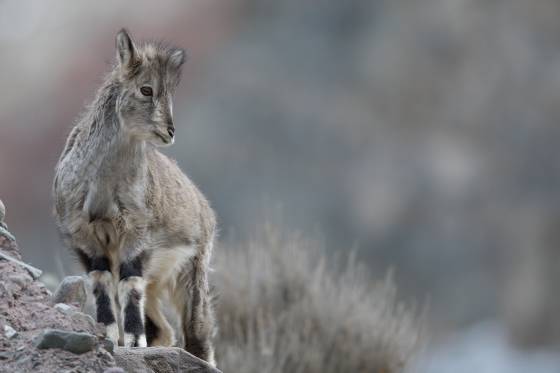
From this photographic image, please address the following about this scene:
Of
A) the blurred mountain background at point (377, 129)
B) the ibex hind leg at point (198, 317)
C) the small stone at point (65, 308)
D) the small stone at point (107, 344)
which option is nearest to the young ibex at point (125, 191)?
the ibex hind leg at point (198, 317)

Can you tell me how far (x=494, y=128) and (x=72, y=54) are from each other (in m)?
9.72

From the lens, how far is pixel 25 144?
85.9 ft

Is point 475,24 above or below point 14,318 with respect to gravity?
above

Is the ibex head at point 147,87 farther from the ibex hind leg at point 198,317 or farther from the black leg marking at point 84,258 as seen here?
the ibex hind leg at point 198,317

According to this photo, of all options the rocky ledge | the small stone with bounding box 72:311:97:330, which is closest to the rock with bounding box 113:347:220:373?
the rocky ledge

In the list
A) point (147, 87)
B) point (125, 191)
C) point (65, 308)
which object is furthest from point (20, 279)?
point (147, 87)

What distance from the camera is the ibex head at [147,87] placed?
6953mm

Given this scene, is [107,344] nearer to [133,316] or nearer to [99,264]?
[133,316]

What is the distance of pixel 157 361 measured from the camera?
5539 mm

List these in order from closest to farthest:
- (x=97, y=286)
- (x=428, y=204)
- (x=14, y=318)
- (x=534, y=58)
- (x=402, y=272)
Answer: (x=14, y=318)
(x=97, y=286)
(x=402, y=272)
(x=428, y=204)
(x=534, y=58)

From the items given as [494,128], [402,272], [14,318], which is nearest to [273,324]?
[14,318]

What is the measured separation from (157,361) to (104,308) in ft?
4.51

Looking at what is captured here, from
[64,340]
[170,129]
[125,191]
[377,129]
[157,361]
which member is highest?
[377,129]

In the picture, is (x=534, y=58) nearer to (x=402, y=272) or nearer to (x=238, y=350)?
(x=402, y=272)
